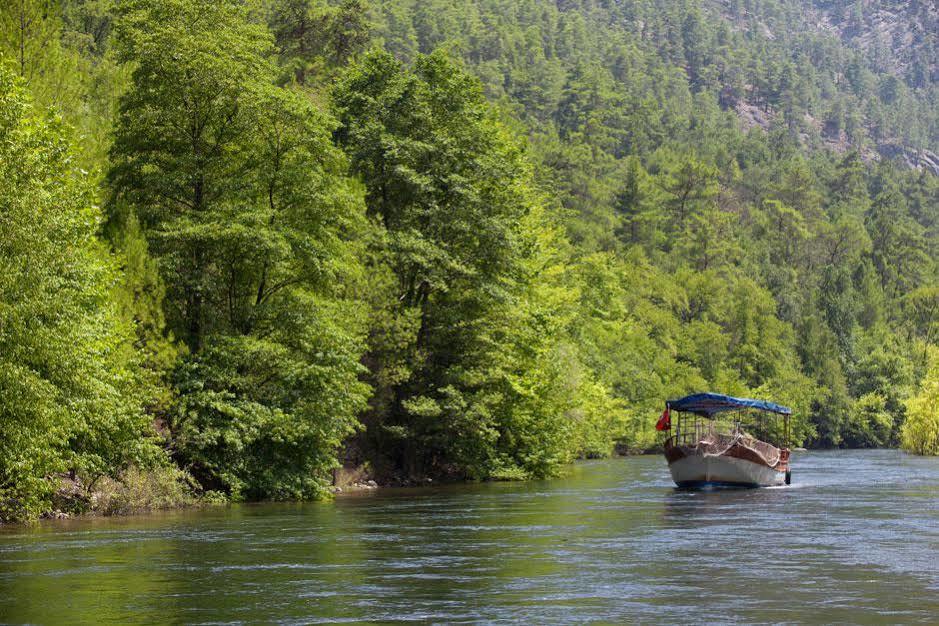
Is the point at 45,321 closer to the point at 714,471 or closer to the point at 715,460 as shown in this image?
the point at 715,460

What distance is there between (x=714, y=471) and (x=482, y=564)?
1322 inches

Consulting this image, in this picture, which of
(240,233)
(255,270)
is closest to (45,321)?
Result: (240,233)

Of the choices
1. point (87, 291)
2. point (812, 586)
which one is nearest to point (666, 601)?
point (812, 586)

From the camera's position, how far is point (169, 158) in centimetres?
4562

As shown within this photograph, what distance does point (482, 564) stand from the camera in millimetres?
26562

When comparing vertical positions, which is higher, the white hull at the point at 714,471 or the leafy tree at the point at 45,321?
the leafy tree at the point at 45,321

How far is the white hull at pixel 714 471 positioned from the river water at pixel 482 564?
11.8 m

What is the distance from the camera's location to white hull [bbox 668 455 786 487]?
57688mm

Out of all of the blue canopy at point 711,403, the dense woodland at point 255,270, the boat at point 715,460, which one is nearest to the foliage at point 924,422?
the dense woodland at point 255,270

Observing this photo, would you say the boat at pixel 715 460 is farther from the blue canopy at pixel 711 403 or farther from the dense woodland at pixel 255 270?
the dense woodland at pixel 255 270

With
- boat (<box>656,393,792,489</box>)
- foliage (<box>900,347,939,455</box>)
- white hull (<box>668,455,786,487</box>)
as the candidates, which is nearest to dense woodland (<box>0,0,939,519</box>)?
boat (<box>656,393,792,489</box>)

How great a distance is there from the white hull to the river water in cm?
1179

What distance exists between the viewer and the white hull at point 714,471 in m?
57.7

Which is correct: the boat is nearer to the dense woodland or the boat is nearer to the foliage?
the dense woodland
